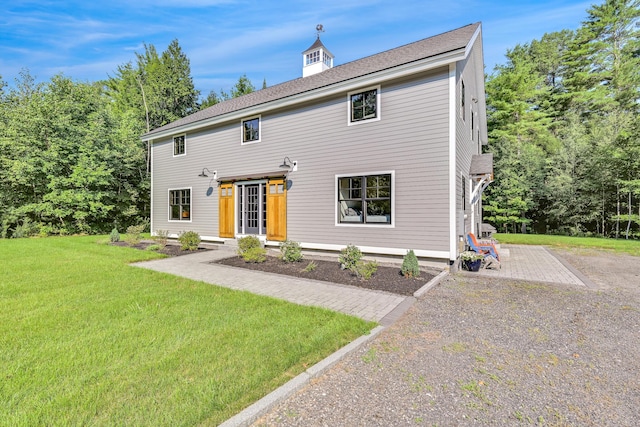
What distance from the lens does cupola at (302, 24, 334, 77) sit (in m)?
13.8

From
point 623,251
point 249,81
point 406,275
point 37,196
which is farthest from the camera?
point 249,81

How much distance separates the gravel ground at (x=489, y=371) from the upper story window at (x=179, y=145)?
40.3ft

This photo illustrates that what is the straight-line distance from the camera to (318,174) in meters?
8.95

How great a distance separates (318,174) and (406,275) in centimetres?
420

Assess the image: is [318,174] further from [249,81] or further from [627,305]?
[249,81]

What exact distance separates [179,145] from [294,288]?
10658mm

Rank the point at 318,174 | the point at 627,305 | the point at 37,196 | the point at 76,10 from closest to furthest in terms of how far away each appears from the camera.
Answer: the point at 627,305
the point at 76,10
the point at 318,174
the point at 37,196

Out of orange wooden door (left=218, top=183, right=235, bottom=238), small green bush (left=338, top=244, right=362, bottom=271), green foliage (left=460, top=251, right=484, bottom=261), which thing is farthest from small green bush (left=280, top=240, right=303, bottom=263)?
green foliage (left=460, top=251, right=484, bottom=261)

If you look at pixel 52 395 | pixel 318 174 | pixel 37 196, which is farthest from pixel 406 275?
pixel 37 196

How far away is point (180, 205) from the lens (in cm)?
1294

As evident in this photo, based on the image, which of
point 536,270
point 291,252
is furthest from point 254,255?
point 536,270

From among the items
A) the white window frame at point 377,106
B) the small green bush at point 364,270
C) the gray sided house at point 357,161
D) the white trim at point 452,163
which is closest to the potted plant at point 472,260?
the gray sided house at point 357,161

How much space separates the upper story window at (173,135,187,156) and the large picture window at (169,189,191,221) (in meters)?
1.76

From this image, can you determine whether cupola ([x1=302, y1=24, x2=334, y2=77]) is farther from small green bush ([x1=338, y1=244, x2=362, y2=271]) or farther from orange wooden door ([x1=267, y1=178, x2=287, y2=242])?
small green bush ([x1=338, y1=244, x2=362, y2=271])
